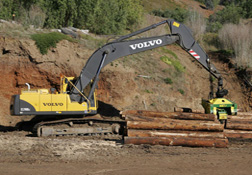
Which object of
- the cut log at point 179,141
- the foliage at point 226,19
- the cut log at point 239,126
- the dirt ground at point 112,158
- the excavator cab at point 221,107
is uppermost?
the foliage at point 226,19

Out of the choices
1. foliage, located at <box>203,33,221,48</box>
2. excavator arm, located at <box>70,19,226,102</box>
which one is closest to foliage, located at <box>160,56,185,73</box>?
foliage, located at <box>203,33,221,48</box>

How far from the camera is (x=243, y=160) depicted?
369 inches

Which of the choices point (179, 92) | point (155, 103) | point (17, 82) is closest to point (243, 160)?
point (155, 103)

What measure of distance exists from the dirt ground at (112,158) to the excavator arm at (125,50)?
9.22 ft

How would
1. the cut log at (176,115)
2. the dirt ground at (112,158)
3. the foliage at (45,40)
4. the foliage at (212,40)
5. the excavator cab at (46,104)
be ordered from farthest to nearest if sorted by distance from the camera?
1. the foliage at (212,40)
2. the foliage at (45,40)
3. the excavator cab at (46,104)
4. the cut log at (176,115)
5. the dirt ground at (112,158)

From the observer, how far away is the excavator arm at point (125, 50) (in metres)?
13.2

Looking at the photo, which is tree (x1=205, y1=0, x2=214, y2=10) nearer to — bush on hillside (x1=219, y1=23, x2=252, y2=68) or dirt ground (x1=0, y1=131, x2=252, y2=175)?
bush on hillside (x1=219, y1=23, x2=252, y2=68)

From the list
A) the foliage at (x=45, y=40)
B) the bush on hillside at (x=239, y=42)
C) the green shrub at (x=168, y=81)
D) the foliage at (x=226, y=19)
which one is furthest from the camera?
the foliage at (x=226, y=19)

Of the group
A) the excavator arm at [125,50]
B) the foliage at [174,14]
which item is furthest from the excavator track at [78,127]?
the foliage at [174,14]

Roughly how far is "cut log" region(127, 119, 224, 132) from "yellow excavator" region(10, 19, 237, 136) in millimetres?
1189

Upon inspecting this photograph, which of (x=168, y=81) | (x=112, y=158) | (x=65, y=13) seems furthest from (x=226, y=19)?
(x=112, y=158)

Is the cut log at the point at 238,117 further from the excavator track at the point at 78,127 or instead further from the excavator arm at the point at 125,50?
the excavator track at the point at 78,127

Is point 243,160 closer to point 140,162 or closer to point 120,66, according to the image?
point 140,162

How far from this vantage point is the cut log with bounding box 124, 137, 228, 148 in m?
11.2
